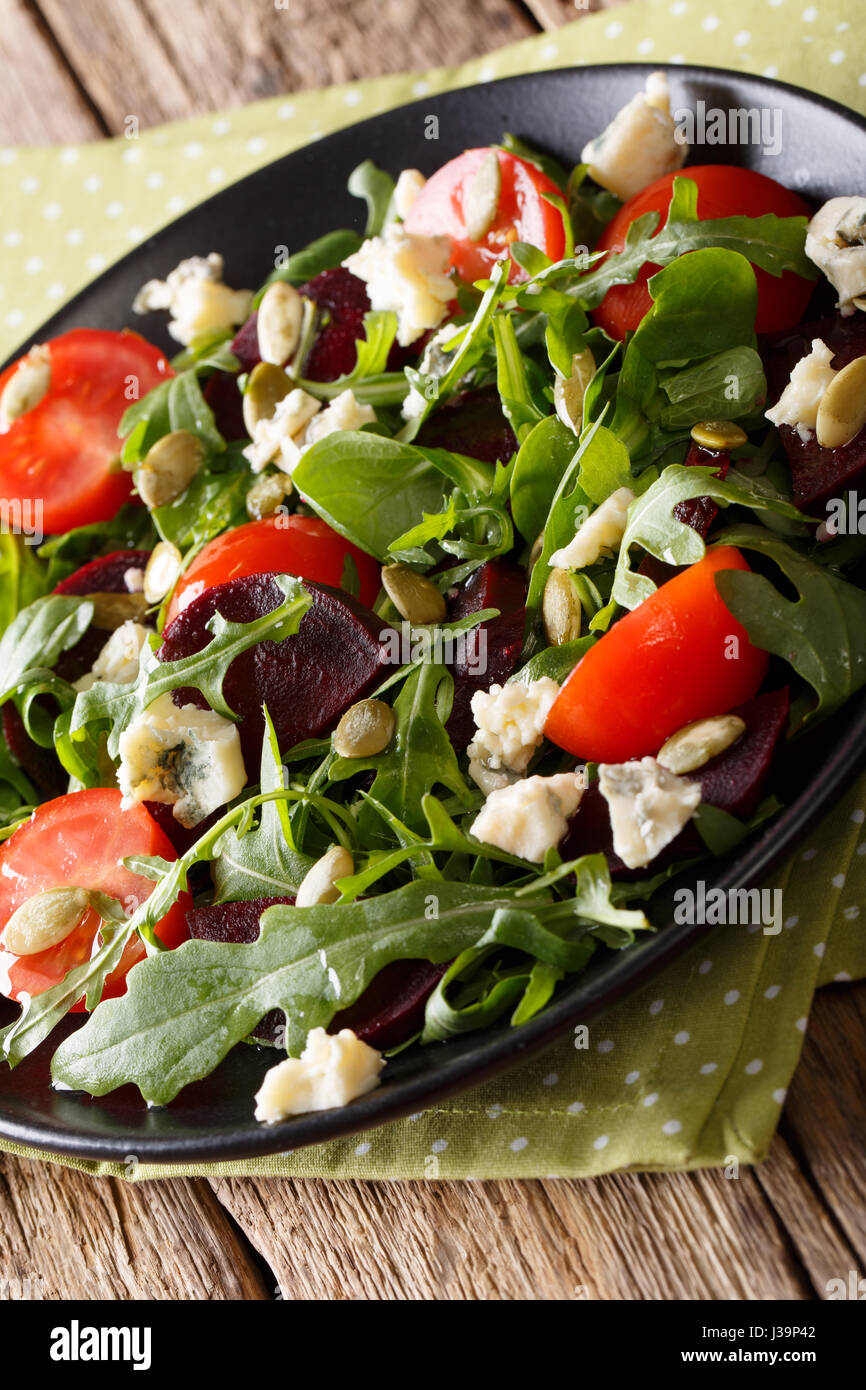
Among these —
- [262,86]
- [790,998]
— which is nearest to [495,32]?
[262,86]

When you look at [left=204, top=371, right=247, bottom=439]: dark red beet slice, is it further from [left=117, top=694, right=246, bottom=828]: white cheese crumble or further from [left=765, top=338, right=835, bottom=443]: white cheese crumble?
[left=765, top=338, right=835, bottom=443]: white cheese crumble

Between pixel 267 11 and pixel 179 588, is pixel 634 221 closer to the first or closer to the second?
pixel 179 588

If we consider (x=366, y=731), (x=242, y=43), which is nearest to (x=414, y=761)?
(x=366, y=731)

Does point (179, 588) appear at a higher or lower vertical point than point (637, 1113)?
higher

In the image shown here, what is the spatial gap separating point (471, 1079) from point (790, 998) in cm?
51

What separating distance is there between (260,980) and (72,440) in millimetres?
1467

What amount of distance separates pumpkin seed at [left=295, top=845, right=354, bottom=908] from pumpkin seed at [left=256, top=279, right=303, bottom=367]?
111 cm

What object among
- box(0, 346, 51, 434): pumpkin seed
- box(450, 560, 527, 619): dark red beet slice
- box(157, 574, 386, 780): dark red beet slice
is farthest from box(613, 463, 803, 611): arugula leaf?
box(0, 346, 51, 434): pumpkin seed

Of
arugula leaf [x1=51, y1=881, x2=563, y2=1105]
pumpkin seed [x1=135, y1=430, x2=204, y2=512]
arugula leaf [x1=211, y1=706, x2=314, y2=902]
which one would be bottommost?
arugula leaf [x1=51, y1=881, x2=563, y2=1105]

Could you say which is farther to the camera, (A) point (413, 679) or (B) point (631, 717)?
(A) point (413, 679)

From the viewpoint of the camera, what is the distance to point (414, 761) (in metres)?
1.86

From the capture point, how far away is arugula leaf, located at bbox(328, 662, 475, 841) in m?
1.85

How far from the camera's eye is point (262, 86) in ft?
10.8

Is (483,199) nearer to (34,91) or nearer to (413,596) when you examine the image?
(413,596)
